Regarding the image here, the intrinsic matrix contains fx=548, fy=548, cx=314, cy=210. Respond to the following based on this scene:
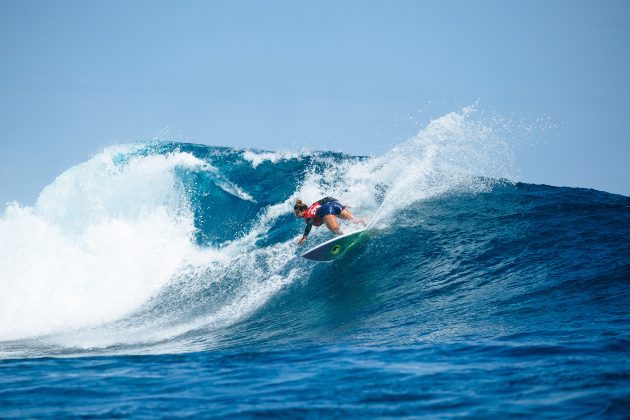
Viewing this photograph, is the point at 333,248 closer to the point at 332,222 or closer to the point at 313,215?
the point at 332,222

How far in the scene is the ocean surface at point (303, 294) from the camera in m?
4.66

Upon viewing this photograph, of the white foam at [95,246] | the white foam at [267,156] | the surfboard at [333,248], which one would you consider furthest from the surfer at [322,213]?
the white foam at [267,156]

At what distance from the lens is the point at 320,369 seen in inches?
213

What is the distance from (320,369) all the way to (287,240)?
7.48 metres

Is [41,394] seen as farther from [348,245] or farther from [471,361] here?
[348,245]

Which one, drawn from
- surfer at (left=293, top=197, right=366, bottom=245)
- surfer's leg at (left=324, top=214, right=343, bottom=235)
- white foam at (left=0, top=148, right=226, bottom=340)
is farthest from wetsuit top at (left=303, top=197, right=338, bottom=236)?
white foam at (left=0, top=148, right=226, bottom=340)

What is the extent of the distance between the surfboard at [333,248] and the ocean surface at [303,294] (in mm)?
316

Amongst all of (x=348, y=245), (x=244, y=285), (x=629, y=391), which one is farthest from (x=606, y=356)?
(x=244, y=285)

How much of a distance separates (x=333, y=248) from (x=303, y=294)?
122 cm

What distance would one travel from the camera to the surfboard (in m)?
10.5

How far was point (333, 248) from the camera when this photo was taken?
10.8m

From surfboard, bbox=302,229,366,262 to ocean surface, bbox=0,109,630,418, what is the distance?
32 cm

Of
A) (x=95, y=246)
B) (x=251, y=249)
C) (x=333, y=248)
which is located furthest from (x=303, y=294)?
(x=95, y=246)

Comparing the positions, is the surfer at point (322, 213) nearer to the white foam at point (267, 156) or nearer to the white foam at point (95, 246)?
the white foam at point (95, 246)
